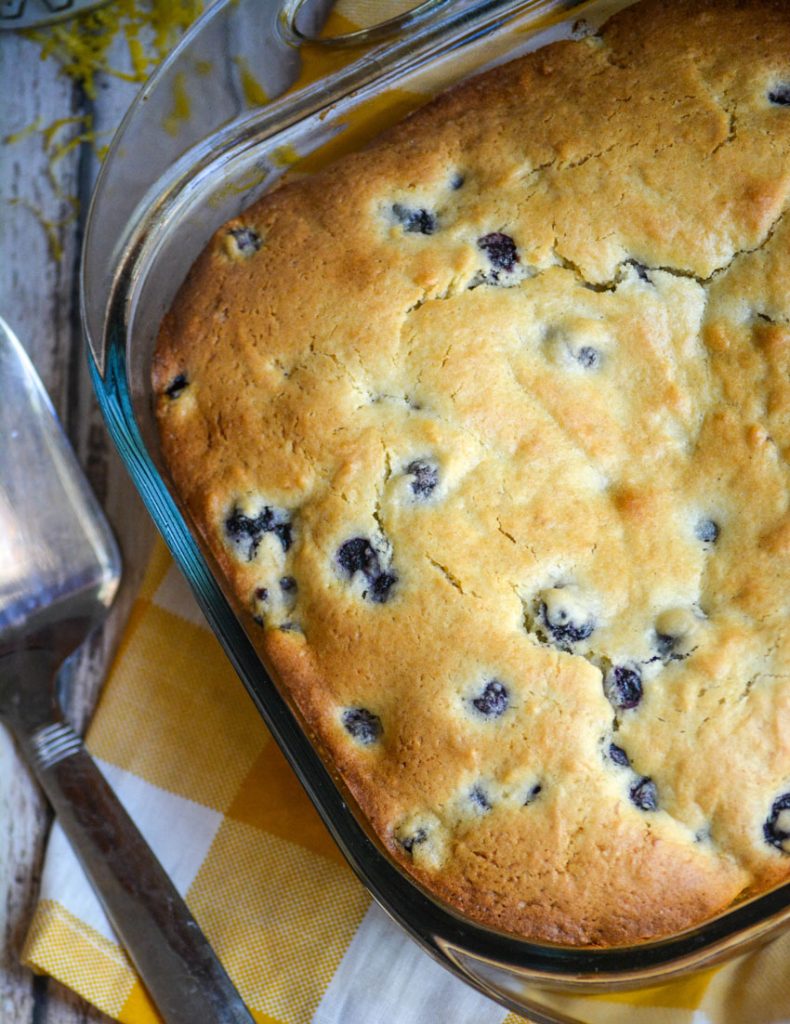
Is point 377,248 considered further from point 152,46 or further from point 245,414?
point 152,46

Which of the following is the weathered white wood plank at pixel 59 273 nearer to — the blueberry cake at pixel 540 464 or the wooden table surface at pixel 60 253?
the wooden table surface at pixel 60 253

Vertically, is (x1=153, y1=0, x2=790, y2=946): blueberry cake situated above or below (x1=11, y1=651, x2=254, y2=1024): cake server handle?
above

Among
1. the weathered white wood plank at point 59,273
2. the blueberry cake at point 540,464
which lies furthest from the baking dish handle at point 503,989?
the weathered white wood plank at point 59,273

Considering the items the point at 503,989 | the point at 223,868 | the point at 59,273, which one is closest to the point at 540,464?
the point at 503,989

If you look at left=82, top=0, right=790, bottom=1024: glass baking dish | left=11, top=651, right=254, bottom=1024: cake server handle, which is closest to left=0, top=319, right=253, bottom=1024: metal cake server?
left=11, top=651, right=254, bottom=1024: cake server handle

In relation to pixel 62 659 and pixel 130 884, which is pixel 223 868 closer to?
pixel 130 884

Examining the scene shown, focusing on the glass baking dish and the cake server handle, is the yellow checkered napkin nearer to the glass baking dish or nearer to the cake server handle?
the cake server handle
